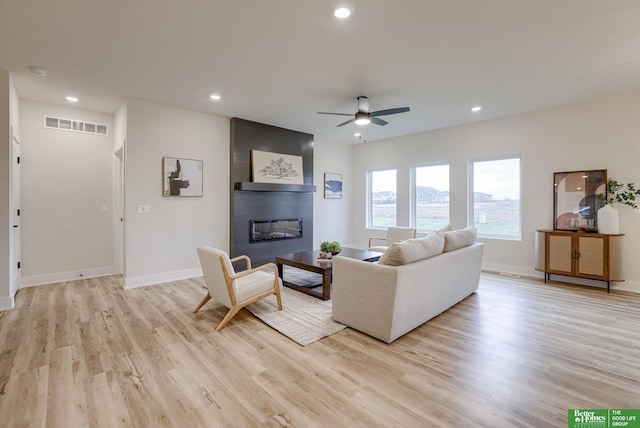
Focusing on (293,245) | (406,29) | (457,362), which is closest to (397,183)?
(293,245)

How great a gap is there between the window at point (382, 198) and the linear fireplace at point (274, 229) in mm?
2194

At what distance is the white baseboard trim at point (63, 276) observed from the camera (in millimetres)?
4477

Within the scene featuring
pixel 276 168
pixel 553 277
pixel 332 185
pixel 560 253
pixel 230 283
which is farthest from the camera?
pixel 332 185

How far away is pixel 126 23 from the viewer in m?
2.56

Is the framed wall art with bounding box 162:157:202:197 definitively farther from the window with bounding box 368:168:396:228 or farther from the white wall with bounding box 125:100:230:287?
the window with bounding box 368:168:396:228

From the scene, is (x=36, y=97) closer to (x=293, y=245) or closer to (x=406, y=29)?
(x=293, y=245)

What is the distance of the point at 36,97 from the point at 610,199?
867 centimetres

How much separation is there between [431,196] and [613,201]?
283 cm

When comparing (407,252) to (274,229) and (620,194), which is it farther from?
(620,194)

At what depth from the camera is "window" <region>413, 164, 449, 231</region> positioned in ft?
20.5

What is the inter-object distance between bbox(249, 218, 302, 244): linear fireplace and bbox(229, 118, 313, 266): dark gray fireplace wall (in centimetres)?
8

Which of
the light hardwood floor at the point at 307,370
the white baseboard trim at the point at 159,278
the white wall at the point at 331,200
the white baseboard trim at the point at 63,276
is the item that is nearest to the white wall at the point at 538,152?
the white wall at the point at 331,200

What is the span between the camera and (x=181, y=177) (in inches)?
193

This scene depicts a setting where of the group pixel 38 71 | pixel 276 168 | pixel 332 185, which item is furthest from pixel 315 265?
pixel 38 71
